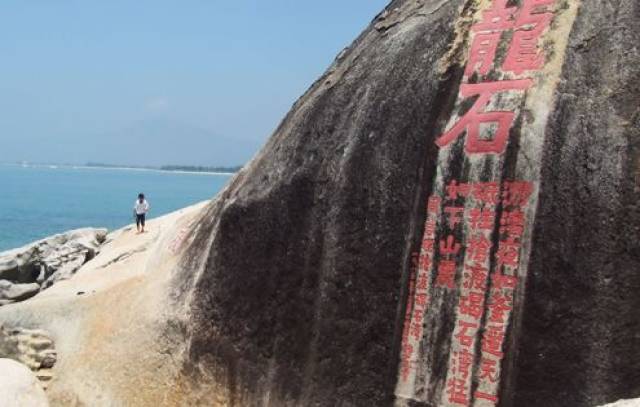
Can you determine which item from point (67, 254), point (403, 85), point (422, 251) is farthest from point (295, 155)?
point (67, 254)

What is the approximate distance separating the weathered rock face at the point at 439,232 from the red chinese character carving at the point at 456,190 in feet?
0.21

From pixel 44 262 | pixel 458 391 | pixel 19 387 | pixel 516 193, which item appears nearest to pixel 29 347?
pixel 19 387

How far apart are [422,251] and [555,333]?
3.92 feet

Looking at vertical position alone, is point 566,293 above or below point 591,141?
below

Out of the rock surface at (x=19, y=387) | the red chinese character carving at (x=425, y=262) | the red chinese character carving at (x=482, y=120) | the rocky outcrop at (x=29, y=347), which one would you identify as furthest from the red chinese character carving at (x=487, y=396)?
the rocky outcrop at (x=29, y=347)

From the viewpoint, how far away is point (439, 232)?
19.4ft

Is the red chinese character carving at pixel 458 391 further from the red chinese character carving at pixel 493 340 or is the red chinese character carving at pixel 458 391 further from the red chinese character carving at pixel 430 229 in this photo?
the red chinese character carving at pixel 430 229

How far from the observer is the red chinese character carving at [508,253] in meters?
5.50

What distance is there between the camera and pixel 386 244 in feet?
20.6

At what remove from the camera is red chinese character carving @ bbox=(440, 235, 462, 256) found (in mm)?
5828

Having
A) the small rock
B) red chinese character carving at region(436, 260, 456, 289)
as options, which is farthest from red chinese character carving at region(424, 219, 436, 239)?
the small rock

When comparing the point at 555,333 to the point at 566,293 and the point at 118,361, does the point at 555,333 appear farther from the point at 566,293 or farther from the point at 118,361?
the point at 118,361

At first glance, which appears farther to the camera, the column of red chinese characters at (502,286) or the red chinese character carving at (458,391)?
the red chinese character carving at (458,391)

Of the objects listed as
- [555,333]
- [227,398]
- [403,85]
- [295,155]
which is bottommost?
[227,398]
